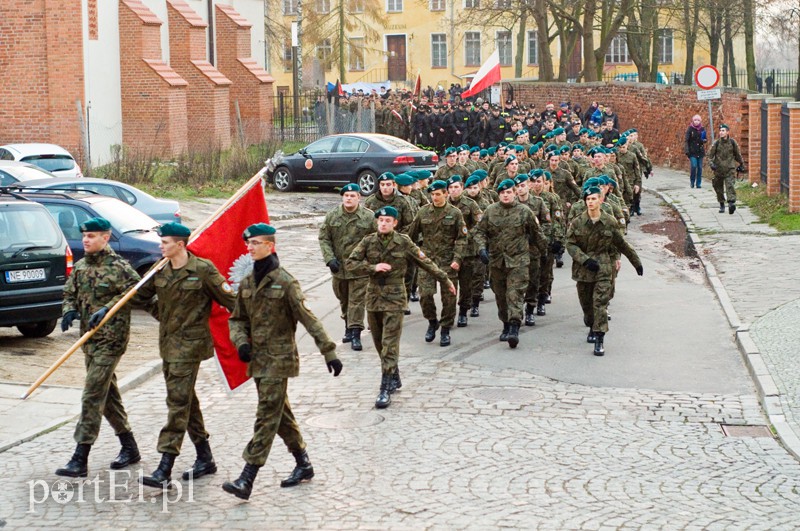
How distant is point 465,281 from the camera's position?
15.1 metres

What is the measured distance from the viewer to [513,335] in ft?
44.7

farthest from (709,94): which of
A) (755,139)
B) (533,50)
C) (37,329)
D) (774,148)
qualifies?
(533,50)

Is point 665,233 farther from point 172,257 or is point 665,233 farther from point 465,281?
point 172,257

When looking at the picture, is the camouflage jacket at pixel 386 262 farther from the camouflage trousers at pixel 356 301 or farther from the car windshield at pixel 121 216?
the car windshield at pixel 121 216

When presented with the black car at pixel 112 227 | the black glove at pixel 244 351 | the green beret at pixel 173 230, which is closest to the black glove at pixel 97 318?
the green beret at pixel 173 230

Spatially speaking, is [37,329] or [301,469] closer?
[301,469]

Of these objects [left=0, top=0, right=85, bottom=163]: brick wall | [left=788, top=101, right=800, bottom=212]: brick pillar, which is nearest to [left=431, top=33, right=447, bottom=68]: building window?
[left=0, top=0, right=85, bottom=163]: brick wall

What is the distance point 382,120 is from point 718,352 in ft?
94.2

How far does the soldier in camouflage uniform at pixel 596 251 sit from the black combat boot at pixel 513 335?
0.80 meters

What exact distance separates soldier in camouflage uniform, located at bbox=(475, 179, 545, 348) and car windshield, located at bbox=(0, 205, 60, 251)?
4802 mm

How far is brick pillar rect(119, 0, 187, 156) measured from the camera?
37375 millimetres

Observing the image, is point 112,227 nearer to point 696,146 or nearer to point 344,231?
point 344,231

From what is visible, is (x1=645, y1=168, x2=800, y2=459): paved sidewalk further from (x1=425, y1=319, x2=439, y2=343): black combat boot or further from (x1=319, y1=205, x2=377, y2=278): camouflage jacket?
(x1=319, y1=205, x2=377, y2=278): camouflage jacket

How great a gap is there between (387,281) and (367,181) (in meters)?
18.1
